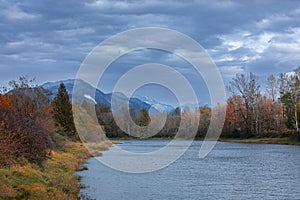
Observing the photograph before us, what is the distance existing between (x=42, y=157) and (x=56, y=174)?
5.53ft

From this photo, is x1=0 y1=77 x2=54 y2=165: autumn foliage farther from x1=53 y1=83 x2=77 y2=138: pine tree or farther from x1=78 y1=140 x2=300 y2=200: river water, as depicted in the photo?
x1=53 y1=83 x2=77 y2=138: pine tree

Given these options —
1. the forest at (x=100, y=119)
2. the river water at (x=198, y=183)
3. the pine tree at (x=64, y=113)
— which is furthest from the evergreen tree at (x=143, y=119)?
the river water at (x=198, y=183)

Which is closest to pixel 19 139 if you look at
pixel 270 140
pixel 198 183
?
Answer: pixel 198 183

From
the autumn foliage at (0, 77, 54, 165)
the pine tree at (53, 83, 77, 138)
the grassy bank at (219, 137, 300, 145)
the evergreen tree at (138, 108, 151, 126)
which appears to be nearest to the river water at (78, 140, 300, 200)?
the autumn foliage at (0, 77, 54, 165)

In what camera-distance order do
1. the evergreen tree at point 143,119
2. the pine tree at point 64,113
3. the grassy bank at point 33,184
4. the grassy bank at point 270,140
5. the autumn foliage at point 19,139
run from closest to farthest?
the grassy bank at point 33,184
the autumn foliage at point 19,139
the pine tree at point 64,113
the grassy bank at point 270,140
the evergreen tree at point 143,119

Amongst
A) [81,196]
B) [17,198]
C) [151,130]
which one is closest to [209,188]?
[81,196]

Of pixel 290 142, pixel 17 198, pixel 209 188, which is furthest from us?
pixel 290 142

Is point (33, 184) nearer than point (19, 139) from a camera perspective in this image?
Yes

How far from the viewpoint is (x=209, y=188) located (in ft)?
100

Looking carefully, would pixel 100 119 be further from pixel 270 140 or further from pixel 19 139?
pixel 19 139

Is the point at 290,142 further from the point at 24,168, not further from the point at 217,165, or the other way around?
the point at 24,168

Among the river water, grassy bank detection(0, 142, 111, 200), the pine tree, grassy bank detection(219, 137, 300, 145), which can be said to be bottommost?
the river water

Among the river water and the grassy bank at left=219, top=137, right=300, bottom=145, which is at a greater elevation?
the grassy bank at left=219, top=137, right=300, bottom=145

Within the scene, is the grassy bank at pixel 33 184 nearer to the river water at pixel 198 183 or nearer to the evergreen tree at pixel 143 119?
the river water at pixel 198 183
